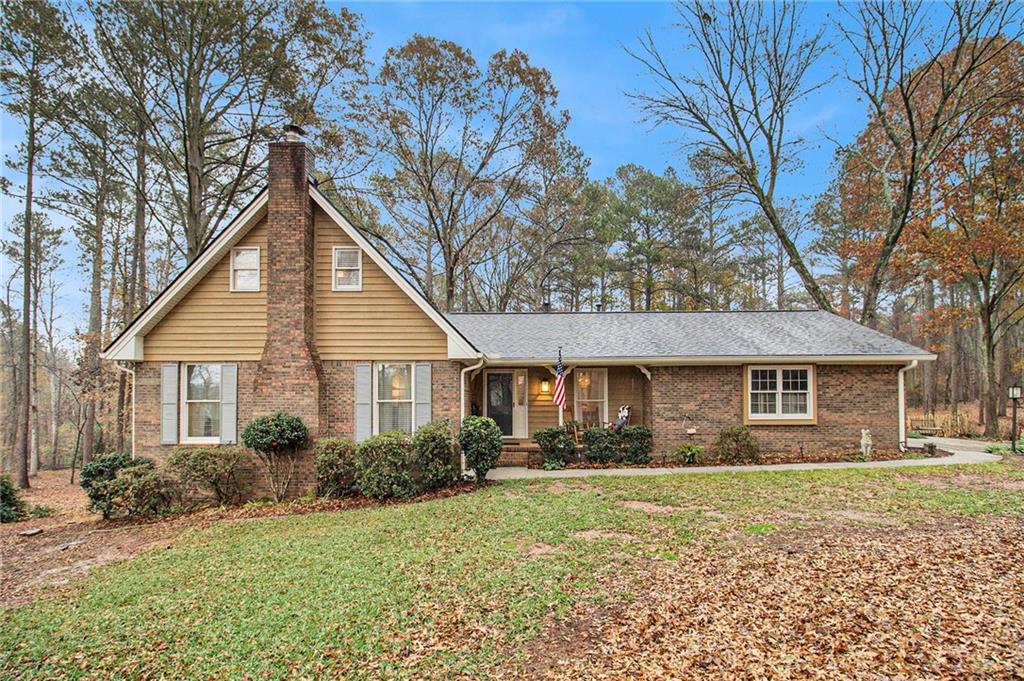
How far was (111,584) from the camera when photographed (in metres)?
5.91

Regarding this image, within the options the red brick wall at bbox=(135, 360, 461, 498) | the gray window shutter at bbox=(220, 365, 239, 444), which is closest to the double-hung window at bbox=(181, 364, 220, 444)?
the gray window shutter at bbox=(220, 365, 239, 444)

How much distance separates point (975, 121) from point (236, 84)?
2195cm

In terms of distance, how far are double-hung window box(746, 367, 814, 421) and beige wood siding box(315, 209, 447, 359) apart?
7.94 metres

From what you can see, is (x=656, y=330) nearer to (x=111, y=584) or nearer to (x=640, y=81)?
(x=640, y=81)

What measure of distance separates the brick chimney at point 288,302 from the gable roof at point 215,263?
0.39 metres

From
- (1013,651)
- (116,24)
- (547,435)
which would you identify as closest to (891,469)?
(547,435)

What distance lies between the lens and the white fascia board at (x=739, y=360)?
504 inches

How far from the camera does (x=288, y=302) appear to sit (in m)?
10.5

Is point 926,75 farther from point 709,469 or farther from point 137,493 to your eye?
point 137,493

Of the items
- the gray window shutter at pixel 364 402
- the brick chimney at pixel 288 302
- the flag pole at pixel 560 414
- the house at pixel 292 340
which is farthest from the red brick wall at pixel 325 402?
the flag pole at pixel 560 414

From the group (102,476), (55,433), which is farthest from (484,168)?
(55,433)

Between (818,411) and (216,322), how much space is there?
1416 centimetres

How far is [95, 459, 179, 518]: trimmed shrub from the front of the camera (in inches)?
365

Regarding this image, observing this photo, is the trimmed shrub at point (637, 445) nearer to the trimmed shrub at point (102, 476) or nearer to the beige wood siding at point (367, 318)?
the beige wood siding at point (367, 318)
